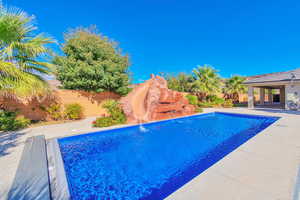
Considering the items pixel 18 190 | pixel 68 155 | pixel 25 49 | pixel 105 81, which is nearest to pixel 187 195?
pixel 18 190

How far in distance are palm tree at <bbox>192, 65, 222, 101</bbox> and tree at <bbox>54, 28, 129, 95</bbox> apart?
32.8ft

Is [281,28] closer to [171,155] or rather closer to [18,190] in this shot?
[171,155]

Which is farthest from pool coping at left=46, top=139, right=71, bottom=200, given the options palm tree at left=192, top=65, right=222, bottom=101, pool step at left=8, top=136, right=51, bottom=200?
palm tree at left=192, top=65, right=222, bottom=101

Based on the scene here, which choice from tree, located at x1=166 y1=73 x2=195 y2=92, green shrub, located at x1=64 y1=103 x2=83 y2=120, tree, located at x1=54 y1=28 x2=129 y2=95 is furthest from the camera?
tree, located at x1=166 y1=73 x2=195 y2=92

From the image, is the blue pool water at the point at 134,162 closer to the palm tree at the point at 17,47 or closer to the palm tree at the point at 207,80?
the palm tree at the point at 17,47

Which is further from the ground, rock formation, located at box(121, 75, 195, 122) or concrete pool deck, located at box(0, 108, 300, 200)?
rock formation, located at box(121, 75, 195, 122)

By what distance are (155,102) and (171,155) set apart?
5.66 m

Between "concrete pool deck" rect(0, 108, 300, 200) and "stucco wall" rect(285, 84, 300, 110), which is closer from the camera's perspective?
"concrete pool deck" rect(0, 108, 300, 200)

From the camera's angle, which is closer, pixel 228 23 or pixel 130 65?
pixel 130 65

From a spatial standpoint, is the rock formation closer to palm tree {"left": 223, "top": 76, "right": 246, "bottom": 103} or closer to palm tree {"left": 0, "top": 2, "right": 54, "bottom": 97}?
palm tree {"left": 0, "top": 2, "right": 54, "bottom": 97}

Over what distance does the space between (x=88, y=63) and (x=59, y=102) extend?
13.0ft

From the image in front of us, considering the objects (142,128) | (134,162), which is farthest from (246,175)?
(142,128)

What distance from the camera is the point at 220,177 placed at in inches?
99.7

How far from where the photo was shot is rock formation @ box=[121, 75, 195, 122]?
9.50m
